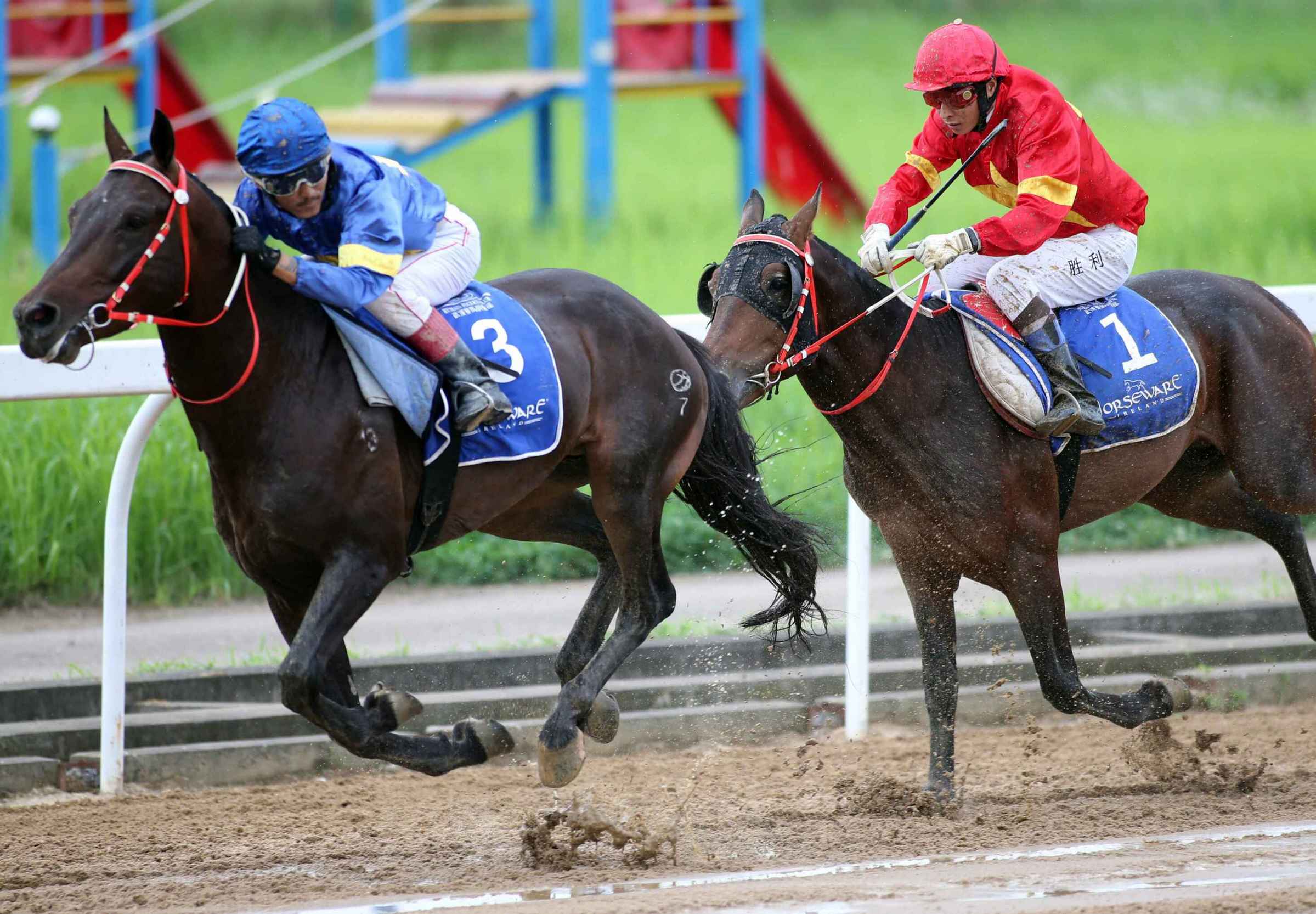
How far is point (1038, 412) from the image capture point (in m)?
5.12

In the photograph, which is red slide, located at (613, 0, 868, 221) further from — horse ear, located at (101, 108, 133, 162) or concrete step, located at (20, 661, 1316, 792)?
horse ear, located at (101, 108, 133, 162)

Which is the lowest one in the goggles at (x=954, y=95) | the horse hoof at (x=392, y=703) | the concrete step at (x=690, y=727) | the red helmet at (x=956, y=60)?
the concrete step at (x=690, y=727)

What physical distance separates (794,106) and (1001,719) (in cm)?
788

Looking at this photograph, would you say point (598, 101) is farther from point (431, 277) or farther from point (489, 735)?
point (489, 735)

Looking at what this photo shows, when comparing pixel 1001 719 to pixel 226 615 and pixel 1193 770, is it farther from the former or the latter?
Answer: pixel 226 615

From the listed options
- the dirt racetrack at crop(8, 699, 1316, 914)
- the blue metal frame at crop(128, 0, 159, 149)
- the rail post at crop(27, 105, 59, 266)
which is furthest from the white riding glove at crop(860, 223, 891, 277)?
the blue metal frame at crop(128, 0, 159, 149)

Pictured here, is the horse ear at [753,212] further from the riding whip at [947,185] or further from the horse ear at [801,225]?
the riding whip at [947,185]

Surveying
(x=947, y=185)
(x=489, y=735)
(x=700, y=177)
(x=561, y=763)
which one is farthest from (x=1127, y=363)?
(x=700, y=177)

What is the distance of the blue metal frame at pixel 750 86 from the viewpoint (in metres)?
12.5

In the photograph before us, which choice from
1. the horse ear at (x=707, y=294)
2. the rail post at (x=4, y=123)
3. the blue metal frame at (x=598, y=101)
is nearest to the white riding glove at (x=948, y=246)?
the horse ear at (x=707, y=294)

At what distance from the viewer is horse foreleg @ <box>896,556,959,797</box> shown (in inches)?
210

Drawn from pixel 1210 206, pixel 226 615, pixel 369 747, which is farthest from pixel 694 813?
pixel 1210 206

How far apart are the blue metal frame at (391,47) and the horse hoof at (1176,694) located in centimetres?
867

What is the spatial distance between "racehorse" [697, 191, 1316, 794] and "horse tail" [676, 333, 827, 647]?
0.24 metres
